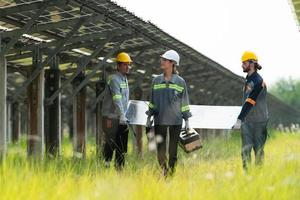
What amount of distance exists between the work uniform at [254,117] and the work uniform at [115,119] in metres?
1.66

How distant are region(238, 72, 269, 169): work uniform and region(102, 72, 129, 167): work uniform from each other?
166 cm

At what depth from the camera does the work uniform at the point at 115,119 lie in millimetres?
9094

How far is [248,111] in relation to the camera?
342 inches

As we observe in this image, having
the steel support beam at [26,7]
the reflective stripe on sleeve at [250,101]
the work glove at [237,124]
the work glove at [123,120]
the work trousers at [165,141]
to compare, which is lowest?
the work trousers at [165,141]

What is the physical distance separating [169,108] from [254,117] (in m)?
1.18

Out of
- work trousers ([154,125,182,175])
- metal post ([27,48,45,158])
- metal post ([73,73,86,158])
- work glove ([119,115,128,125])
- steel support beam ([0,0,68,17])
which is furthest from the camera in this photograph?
metal post ([73,73,86,158])

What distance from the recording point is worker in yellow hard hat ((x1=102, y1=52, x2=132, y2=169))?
9.07 m

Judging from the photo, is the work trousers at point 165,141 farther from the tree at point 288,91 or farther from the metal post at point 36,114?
the tree at point 288,91

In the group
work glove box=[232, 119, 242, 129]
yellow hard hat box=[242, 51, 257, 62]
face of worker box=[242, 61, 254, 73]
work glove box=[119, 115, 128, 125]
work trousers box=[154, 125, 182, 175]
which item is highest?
yellow hard hat box=[242, 51, 257, 62]

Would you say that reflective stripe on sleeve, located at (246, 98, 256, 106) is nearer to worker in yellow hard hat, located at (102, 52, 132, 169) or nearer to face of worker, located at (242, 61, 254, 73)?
face of worker, located at (242, 61, 254, 73)

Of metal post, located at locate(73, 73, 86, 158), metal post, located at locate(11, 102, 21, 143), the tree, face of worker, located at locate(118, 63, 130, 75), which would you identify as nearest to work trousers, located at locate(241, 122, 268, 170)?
face of worker, located at locate(118, 63, 130, 75)

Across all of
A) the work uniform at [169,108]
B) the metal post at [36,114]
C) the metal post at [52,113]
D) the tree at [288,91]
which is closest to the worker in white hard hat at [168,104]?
the work uniform at [169,108]

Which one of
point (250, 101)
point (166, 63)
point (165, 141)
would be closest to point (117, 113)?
point (165, 141)

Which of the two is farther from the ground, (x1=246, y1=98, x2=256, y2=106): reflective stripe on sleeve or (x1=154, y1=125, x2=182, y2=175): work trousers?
(x1=246, y1=98, x2=256, y2=106): reflective stripe on sleeve
